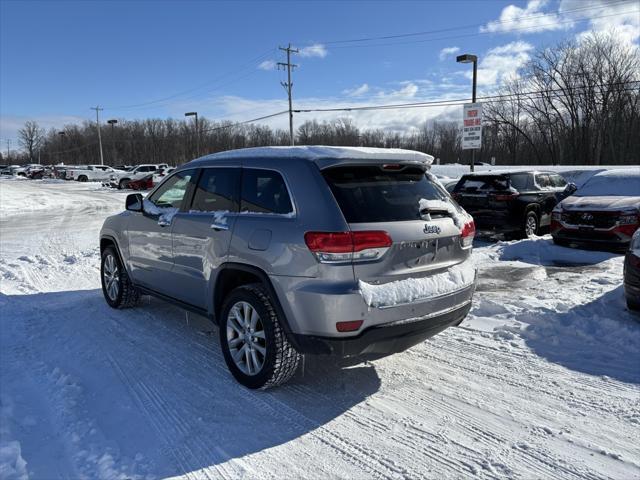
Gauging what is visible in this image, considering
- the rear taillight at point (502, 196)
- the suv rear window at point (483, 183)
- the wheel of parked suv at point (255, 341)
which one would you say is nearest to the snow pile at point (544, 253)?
the rear taillight at point (502, 196)

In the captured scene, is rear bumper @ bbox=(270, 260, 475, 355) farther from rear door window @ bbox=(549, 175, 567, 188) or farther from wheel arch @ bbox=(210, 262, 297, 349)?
rear door window @ bbox=(549, 175, 567, 188)

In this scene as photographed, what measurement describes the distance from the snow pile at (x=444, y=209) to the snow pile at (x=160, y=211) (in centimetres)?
248

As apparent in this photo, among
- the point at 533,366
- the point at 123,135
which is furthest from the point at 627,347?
the point at 123,135

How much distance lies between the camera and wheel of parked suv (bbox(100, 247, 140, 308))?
19.4 ft

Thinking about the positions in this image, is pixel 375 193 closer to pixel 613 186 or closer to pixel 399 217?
pixel 399 217

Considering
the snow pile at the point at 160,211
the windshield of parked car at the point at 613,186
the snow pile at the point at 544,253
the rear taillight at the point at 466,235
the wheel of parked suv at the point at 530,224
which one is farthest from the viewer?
the wheel of parked suv at the point at 530,224

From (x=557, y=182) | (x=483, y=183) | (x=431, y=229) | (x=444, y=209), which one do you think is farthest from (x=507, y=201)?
(x=431, y=229)

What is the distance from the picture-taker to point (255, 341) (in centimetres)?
377

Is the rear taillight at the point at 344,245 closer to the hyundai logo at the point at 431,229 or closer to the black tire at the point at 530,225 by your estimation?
the hyundai logo at the point at 431,229

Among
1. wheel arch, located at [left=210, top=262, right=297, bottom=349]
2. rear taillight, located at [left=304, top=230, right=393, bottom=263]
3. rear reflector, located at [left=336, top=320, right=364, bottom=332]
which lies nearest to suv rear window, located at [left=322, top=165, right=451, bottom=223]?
rear taillight, located at [left=304, top=230, right=393, bottom=263]

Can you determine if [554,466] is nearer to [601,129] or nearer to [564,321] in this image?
[564,321]

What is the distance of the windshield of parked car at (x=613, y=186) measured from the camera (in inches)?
382

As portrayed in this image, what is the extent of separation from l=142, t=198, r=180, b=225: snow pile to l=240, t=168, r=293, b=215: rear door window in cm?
113

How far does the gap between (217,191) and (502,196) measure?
7.89 m
